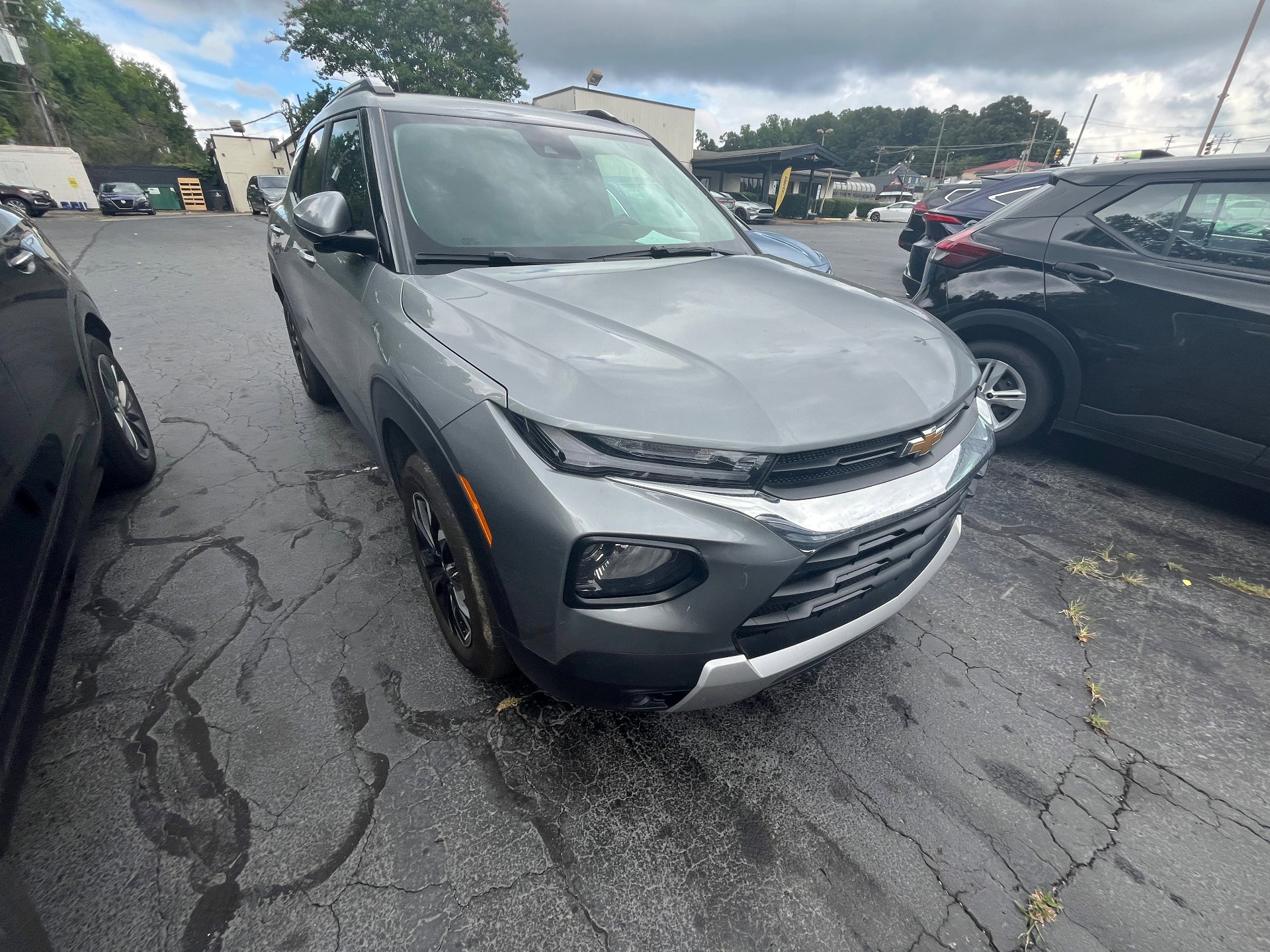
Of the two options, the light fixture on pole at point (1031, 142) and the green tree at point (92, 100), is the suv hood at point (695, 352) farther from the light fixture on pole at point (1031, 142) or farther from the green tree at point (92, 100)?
the light fixture on pole at point (1031, 142)

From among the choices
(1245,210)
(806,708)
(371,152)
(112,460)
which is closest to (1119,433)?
(1245,210)

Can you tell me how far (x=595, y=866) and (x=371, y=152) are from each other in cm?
251

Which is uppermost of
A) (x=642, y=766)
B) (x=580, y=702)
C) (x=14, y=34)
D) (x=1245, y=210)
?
(x=14, y=34)

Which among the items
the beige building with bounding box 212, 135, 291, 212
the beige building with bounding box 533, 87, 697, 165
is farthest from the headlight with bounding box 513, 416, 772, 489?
the beige building with bounding box 212, 135, 291, 212

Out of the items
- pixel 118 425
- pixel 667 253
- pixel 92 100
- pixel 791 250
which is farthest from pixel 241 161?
pixel 667 253

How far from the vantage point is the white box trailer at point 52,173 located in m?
24.7

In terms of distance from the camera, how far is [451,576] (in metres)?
1.92

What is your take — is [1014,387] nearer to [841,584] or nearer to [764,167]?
[841,584]

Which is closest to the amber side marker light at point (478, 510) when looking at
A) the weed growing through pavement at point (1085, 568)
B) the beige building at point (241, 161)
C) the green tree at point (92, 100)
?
the weed growing through pavement at point (1085, 568)

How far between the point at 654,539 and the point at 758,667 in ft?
1.44

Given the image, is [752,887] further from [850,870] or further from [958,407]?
[958,407]

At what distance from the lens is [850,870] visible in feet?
4.97

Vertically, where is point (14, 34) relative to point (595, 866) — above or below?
above

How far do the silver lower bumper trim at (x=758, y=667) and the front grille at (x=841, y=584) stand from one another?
0.02 meters
